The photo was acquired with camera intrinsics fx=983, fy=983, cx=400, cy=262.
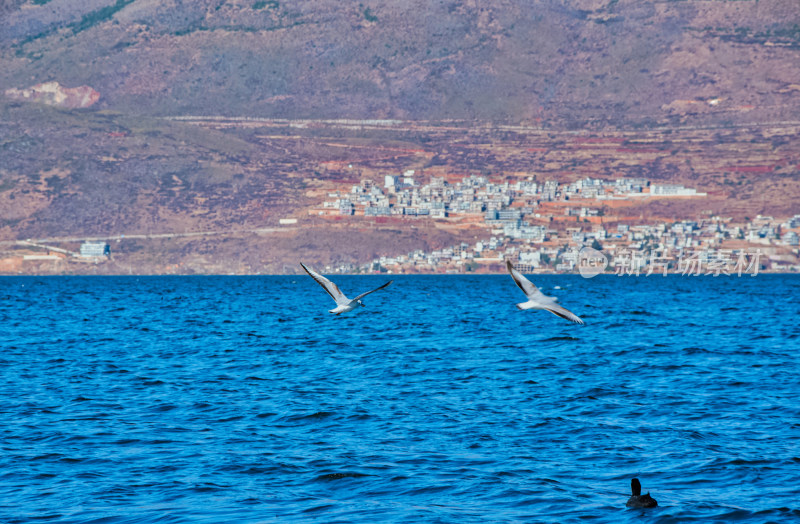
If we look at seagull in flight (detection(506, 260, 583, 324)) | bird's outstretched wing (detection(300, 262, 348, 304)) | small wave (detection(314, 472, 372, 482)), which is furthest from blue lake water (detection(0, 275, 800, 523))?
seagull in flight (detection(506, 260, 583, 324))

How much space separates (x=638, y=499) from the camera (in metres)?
15.9

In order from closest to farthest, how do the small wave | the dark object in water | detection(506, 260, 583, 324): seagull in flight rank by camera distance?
the dark object in water
detection(506, 260, 583, 324): seagull in flight
the small wave

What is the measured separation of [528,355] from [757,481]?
2205cm

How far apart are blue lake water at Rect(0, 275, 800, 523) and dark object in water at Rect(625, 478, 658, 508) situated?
17cm

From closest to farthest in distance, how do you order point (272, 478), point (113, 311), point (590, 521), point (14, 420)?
point (590, 521) → point (272, 478) → point (14, 420) → point (113, 311)

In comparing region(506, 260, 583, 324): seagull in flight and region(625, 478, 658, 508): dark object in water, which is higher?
region(506, 260, 583, 324): seagull in flight

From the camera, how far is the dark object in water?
15.8 metres

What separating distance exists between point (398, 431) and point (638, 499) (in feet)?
24.2

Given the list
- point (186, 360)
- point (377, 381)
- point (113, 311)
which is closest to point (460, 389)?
point (377, 381)

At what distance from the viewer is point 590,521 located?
1536 centimetres

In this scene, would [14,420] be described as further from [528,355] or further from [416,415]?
[528,355]

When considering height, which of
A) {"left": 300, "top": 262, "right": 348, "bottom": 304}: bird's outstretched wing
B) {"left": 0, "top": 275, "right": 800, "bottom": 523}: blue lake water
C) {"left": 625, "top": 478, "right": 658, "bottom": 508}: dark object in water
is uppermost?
{"left": 300, "top": 262, "right": 348, "bottom": 304}: bird's outstretched wing

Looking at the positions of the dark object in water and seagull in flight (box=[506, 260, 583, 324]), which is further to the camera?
seagull in flight (box=[506, 260, 583, 324])

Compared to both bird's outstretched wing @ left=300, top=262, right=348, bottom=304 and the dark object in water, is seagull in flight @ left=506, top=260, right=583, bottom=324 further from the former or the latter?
bird's outstretched wing @ left=300, top=262, right=348, bottom=304
